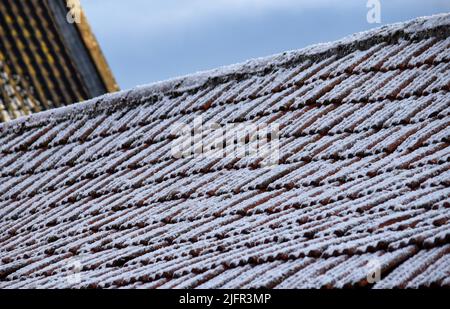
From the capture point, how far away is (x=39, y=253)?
145 inches

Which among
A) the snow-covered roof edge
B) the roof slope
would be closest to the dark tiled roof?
the snow-covered roof edge

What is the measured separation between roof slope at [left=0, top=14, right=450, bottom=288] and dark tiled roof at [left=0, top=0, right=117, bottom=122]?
667 cm

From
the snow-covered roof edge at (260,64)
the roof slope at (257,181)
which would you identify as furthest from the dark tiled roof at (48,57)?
the roof slope at (257,181)

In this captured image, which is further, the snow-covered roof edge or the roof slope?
the snow-covered roof edge

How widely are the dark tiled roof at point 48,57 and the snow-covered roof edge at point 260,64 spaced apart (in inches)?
257

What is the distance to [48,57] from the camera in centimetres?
1216

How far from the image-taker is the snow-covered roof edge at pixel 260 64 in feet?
14.6

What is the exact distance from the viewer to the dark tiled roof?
11977 millimetres

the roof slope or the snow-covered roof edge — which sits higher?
the snow-covered roof edge

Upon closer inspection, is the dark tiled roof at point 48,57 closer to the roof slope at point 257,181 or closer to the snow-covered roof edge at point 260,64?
the snow-covered roof edge at point 260,64

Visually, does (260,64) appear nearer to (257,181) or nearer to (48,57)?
(257,181)

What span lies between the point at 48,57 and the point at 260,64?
26.6 feet

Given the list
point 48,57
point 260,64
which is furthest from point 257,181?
point 48,57

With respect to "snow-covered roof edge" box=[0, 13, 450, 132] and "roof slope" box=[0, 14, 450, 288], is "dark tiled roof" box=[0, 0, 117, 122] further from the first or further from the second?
"roof slope" box=[0, 14, 450, 288]
